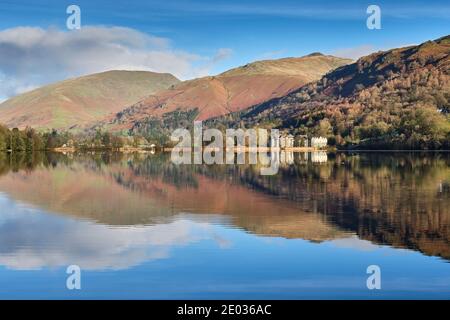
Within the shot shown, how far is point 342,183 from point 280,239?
30059 millimetres

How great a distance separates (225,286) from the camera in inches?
715

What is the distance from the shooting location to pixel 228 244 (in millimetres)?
24734

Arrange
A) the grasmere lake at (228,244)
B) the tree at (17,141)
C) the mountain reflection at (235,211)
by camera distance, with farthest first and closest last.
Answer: the tree at (17,141), the mountain reflection at (235,211), the grasmere lake at (228,244)

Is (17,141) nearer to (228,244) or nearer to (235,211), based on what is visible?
(235,211)

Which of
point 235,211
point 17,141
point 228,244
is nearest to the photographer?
point 228,244

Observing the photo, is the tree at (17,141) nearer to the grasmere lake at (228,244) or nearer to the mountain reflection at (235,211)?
the mountain reflection at (235,211)

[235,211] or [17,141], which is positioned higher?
[17,141]

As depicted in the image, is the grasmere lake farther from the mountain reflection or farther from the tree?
the tree

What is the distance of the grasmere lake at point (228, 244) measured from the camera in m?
18.1

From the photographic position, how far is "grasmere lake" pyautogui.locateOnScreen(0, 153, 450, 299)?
18.1 m

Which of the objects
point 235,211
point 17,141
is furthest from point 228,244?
point 17,141

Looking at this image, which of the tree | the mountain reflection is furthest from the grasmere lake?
the tree

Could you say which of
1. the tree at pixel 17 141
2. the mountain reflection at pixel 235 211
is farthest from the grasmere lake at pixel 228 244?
the tree at pixel 17 141

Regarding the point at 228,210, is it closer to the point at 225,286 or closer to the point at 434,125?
the point at 225,286
